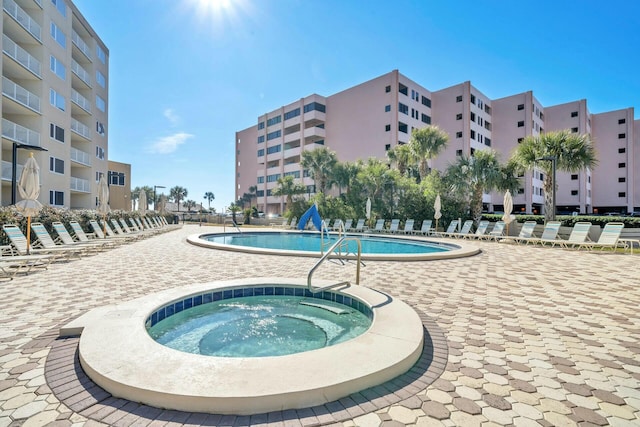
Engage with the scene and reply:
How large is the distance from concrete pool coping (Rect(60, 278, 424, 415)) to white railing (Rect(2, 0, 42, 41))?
2506 cm

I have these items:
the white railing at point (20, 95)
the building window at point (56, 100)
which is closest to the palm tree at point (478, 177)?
the white railing at point (20, 95)

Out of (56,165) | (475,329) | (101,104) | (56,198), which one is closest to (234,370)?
(475,329)

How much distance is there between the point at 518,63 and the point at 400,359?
31008 mm

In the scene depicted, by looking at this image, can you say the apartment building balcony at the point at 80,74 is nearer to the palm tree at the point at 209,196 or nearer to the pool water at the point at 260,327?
the pool water at the point at 260,327

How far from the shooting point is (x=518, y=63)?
83.3 feet

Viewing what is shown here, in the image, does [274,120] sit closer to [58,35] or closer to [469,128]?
[469,128]

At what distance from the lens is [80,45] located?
26.0 metres

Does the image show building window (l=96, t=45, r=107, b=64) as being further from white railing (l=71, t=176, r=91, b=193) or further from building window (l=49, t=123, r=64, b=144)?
white railing (l=71, t=176, r=91, b=193)

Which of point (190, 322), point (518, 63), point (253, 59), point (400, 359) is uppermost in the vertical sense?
point (518, 63)

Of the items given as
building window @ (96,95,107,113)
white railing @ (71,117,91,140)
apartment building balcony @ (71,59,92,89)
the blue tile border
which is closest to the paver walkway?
the blue tile border

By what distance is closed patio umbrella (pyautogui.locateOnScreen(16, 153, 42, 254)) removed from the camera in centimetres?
866

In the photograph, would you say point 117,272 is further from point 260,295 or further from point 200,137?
point 200,137

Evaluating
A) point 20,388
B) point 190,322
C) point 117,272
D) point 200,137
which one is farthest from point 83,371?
point 200,137

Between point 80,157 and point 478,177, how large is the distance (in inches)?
1246
